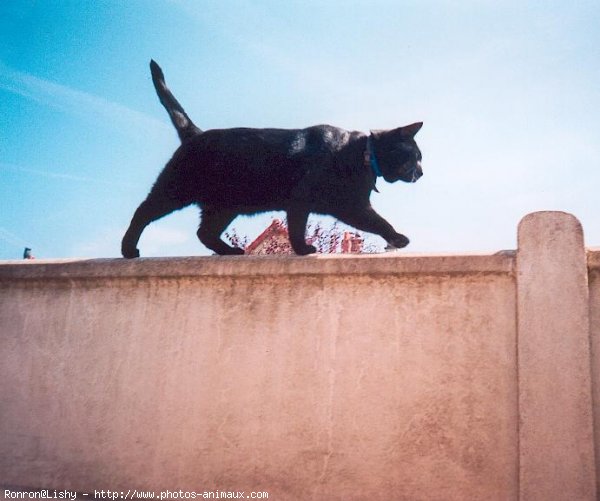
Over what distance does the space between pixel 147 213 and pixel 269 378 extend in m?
1.52

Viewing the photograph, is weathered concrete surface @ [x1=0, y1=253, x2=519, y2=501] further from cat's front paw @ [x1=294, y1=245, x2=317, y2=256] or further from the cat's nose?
the cat's nose

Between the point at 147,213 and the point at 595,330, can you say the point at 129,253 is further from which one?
the point at 595,330

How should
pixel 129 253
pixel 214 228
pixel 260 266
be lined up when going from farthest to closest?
pixel 214 228, pixel 129 253, pixel 260 266

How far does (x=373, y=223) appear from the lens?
314cm

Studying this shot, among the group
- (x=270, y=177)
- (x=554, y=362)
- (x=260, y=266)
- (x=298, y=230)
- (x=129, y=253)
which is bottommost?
(x=554, y=362)

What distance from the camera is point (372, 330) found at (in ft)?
7.26

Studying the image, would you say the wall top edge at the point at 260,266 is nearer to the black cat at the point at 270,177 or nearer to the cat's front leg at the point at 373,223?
the black cat at the point at 270,177

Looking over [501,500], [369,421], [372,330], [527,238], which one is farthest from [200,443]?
[527,238]

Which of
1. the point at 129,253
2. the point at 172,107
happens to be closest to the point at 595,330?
the point at 129,253

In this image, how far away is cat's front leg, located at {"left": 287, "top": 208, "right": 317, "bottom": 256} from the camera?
2.88 meters

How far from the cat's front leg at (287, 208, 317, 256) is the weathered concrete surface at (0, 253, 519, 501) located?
1.68ft

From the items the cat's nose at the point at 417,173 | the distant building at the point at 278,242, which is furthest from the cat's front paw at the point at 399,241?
the distant building at the point at 278,242

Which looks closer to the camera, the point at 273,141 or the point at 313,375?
the point at 313,375

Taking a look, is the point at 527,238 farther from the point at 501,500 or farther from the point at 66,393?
the point at 66,393
